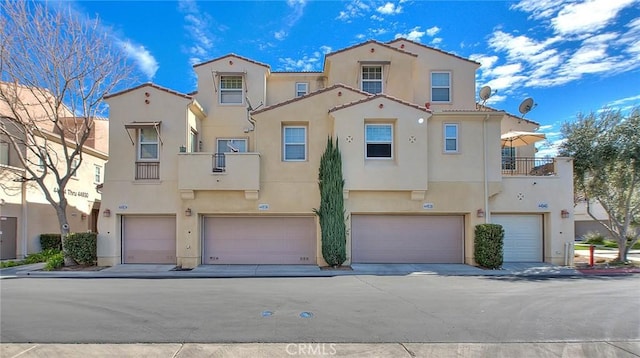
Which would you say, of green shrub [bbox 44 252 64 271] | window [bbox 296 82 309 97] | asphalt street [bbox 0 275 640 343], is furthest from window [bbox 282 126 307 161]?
green shrub [bbox 44 252 64 271]

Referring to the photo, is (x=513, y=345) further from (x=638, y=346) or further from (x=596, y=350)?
(x=638, y=346)

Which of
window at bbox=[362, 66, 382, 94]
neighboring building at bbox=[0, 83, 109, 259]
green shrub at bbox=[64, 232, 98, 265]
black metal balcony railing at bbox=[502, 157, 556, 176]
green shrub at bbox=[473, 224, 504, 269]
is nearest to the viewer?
green shrub at bbox=[473, 224, 504, 269]

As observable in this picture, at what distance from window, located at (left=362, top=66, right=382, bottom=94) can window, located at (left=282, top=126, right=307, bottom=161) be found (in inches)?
174

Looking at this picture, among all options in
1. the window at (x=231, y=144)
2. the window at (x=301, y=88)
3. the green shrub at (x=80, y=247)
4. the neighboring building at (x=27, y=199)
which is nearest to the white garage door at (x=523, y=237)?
the window at (x=301, y=88)

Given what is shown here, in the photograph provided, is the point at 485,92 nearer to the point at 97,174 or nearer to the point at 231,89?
the point at 231,89

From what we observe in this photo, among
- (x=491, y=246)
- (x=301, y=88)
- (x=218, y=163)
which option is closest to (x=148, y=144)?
(x=218, y=163)

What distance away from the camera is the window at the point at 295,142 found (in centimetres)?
1669

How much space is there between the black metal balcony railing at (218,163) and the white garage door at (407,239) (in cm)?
576

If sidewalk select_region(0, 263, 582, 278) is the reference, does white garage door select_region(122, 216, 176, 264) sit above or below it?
above

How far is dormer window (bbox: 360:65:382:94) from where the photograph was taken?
62.8ft

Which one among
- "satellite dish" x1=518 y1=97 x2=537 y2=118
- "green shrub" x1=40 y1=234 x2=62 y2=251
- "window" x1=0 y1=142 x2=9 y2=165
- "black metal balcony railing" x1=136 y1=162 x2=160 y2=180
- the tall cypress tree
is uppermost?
"satellite dish" x1=518 y1=97 x2=537 y2=118

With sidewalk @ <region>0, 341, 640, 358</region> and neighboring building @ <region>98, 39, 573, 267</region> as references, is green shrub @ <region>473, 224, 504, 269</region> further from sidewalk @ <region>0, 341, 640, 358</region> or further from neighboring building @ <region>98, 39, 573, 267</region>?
sidewalk @ <region>0, 341, 640, 358</region>

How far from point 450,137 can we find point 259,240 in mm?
8969

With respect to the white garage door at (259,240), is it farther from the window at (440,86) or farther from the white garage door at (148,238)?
the window at (440,86)
